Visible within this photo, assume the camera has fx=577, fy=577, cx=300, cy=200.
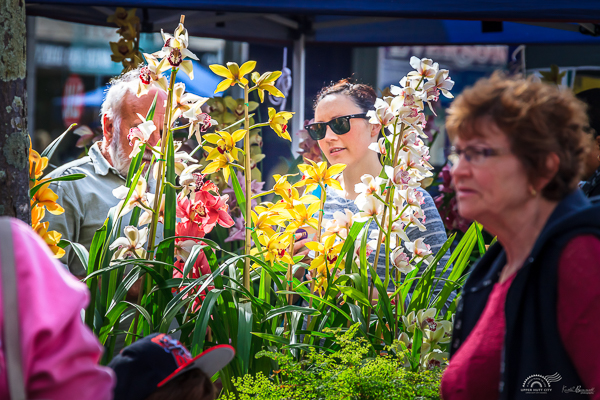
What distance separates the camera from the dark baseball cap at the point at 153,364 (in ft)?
3.32

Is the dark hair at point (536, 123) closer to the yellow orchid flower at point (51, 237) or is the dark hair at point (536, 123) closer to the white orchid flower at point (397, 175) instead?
the white orchid flower at point (397, 175)

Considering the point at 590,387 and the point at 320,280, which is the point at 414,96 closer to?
the point at 320,280

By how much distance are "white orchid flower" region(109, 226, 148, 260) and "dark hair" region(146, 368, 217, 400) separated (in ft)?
2.26

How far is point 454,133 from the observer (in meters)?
1.16

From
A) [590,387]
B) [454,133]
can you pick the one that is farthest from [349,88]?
[590,387]

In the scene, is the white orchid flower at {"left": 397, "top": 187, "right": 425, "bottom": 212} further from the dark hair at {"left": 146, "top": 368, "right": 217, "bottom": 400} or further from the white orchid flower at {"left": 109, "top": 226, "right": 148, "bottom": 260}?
the dark hair at {"left": 146, "top": 368, "right": 217, "bottom": 400}

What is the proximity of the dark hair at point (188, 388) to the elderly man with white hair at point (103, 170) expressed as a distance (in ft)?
3.38

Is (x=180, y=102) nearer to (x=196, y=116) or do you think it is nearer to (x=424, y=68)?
(x=196, y=116)

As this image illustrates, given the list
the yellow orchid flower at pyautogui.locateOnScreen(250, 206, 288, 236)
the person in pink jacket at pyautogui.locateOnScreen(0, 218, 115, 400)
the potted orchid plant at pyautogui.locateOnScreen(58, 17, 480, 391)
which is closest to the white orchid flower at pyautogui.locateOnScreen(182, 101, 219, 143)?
the potted orchid plant at pyautogui.locateOnScreen(58, 17, 480, 391)

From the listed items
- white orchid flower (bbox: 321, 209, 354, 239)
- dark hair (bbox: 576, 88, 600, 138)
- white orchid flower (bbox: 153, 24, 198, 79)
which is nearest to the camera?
white orchid flower (bbox: 153, 24, 198, 79)

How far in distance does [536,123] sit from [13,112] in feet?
4.06

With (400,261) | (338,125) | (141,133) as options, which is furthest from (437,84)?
(141,133)

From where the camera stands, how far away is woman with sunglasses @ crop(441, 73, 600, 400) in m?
0.98

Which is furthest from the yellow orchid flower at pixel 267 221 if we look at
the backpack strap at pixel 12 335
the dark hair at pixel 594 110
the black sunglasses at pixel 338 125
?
the dark hair at pixel 594 110
